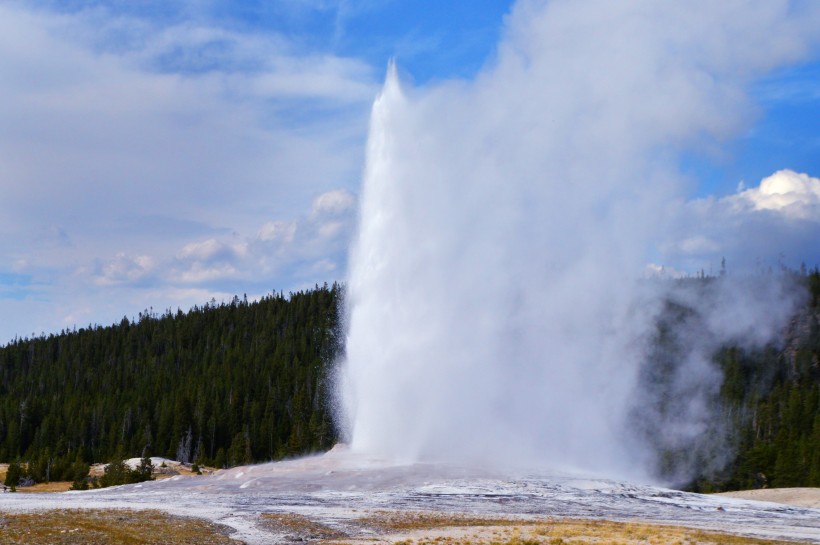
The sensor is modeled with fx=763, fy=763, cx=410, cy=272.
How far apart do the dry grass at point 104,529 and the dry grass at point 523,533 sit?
4.84 metres

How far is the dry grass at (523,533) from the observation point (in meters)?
25.7

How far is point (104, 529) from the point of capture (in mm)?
25297

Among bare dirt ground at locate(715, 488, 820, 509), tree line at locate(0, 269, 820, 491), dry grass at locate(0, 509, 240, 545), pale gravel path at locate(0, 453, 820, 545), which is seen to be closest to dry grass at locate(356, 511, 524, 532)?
pale gravel path at locate(0, 453, 820, 545)

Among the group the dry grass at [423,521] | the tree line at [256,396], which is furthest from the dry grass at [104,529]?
the tree line at [256,396]

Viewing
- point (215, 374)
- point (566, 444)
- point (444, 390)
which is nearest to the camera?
point (444, 390)

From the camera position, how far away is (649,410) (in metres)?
112

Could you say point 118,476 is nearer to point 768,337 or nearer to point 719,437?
point 719,437

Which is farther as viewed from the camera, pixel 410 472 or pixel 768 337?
pixel 768 337

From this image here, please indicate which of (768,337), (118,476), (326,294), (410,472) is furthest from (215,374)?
(768,337)

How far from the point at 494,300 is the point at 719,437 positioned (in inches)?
2135

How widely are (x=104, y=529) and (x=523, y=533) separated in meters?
14.5

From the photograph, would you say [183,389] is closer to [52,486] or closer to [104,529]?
[52,486]

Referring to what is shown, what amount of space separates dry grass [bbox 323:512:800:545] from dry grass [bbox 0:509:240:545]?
4.84 m

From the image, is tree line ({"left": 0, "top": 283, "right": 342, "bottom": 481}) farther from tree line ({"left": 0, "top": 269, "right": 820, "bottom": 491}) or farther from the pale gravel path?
the pale gravel path
